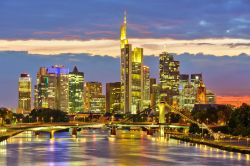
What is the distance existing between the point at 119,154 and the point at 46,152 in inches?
579

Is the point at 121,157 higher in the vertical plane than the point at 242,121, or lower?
lower

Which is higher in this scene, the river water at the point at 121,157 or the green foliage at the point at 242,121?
the green foliage at the point at 242,121

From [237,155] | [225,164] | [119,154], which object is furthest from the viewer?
[119,154]

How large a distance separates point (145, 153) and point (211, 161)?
23722 mm

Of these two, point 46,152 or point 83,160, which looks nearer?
point 83,160

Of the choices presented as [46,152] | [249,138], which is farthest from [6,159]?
[249,138]

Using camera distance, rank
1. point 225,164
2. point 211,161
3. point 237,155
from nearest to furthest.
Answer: point 225,164 → point 211,161 → point 237,155

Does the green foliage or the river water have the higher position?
the green foliage

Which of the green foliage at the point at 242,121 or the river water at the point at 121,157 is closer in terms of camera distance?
the river water at the point at 121,157

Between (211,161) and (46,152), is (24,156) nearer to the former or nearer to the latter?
(46,152)

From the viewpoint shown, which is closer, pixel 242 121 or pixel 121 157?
pixel 121 157

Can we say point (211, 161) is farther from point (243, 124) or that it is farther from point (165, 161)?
point (243, 124)

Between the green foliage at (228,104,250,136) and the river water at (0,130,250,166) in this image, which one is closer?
the river water at (0,130,250,166)

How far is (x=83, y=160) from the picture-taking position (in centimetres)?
11806
